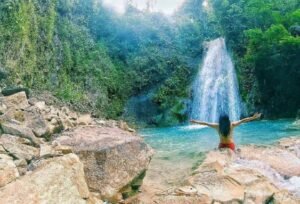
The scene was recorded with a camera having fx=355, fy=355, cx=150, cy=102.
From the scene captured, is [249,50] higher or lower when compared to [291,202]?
higher

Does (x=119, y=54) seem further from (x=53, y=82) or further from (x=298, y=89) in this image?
(x=298, y=89)

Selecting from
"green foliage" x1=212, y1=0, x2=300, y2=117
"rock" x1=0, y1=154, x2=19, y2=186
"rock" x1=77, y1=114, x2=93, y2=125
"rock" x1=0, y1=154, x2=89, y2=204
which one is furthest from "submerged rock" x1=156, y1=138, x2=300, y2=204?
"green foliage" x1=212, y1=0, x2=300, y2=117

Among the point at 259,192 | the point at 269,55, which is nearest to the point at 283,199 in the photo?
the point at 259,192

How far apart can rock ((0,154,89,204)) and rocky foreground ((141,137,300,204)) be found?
107 cm

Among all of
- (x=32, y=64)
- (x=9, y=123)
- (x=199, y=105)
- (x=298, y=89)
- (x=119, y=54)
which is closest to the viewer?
(x=9, y=123)

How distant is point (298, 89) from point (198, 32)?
8786 millimetres

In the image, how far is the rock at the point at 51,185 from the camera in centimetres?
267

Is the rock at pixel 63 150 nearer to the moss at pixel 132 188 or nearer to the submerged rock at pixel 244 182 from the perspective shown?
the moss at pixel 132 188

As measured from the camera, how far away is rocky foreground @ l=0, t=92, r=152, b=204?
2.80 meters

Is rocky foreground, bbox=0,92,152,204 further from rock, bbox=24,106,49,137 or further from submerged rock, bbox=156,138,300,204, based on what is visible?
submerged rock, bbox=156,138,300,204

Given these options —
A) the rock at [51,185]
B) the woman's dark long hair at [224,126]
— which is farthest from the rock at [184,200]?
the woman's dark long hair at [224,126]

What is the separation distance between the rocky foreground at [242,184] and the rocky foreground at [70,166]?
0.50 m

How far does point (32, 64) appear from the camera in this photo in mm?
15438

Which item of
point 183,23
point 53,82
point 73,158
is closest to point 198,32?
point 183,23
